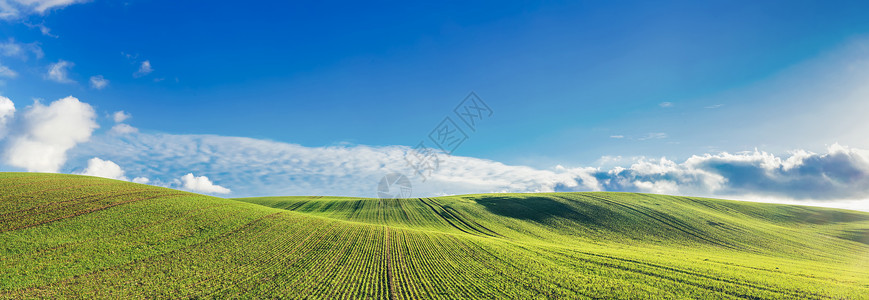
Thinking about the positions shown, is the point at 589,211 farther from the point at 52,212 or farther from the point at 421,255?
the point at 52,212

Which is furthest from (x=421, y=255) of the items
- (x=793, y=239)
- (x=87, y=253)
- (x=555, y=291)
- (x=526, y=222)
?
(x=793, y=239)

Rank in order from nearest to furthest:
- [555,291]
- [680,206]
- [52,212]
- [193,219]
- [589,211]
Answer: [555,291] < [52,212] < [193,219] < [589,211] < [680,206]

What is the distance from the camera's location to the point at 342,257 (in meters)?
29.3

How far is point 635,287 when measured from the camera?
72.7 ft

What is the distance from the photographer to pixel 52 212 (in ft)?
110

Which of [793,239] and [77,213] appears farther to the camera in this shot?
[793,239]

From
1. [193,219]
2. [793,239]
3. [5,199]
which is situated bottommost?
[793,239]

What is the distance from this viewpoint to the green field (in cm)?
2095

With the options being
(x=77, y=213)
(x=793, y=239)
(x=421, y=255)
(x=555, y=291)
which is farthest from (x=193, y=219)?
(x=793, y=239)

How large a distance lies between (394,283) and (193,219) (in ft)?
100

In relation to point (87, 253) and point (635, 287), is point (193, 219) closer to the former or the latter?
point (87, 253)

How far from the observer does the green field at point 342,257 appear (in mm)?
20953

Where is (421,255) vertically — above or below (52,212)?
below

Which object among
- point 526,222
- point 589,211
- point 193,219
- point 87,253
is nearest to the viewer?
point 87,253
